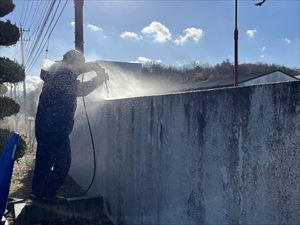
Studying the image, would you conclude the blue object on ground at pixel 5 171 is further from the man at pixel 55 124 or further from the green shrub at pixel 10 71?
the green shrub at pixel 10 71

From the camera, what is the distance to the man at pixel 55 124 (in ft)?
17.8

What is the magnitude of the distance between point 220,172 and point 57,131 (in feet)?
10.3

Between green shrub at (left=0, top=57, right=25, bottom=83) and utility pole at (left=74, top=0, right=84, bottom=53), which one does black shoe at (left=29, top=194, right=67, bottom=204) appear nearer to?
green shrub at (left=0, top=57, right=25, bottom=83)

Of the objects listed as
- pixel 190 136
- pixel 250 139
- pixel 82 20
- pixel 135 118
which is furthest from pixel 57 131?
pixel 82 20

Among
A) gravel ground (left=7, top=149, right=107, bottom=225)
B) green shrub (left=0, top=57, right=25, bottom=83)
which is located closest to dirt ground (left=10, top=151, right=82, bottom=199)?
gravel ground (left=7, top=149, right=107, bottom=225)

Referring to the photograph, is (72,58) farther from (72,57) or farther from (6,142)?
(6,142)

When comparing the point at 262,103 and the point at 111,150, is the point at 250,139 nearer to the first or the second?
the point at 262,103

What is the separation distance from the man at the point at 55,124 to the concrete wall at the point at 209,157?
2.22 feet

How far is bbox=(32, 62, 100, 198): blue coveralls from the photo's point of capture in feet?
17.8

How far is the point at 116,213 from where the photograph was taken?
17.4 feet

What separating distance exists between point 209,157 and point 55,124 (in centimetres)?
298

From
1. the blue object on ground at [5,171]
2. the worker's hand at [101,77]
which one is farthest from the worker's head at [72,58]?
the blue object on ground at [5,171]

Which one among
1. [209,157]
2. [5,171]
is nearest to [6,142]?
[5,171]

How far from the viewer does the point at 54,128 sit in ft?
17.8
